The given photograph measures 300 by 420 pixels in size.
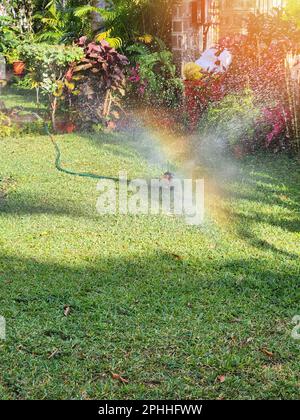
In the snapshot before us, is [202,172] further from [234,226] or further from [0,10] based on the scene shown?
[0,10]

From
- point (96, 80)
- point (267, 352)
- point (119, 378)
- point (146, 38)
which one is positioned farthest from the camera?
point (146, 38)

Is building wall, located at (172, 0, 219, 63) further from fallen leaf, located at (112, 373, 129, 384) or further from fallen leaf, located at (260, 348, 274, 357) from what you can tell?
fallen leaf, located at (112, 373, 129, 384)

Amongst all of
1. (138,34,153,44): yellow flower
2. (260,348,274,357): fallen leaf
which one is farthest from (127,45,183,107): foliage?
(260,348,274,357): fallen leaf

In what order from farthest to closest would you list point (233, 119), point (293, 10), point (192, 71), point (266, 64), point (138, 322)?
point (192, 71), point (293, 10), point (266, 64), point (233, 119), point (138, 322)

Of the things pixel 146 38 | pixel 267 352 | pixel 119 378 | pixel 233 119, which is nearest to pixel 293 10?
pixel 233 119

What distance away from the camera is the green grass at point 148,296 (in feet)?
10.4

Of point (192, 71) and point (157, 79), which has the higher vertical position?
point (192, 71)

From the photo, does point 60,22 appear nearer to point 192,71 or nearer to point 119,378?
point 192,71

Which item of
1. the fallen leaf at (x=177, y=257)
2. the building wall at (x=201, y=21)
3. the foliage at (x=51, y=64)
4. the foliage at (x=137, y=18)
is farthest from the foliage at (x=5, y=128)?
the fallen leaf at (x=177, y=257)

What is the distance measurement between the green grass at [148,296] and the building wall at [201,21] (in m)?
5.73

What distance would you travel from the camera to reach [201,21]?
11.8m

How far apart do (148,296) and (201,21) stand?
28.8 ft

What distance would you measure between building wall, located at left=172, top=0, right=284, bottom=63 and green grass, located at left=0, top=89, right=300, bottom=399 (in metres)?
5.73
